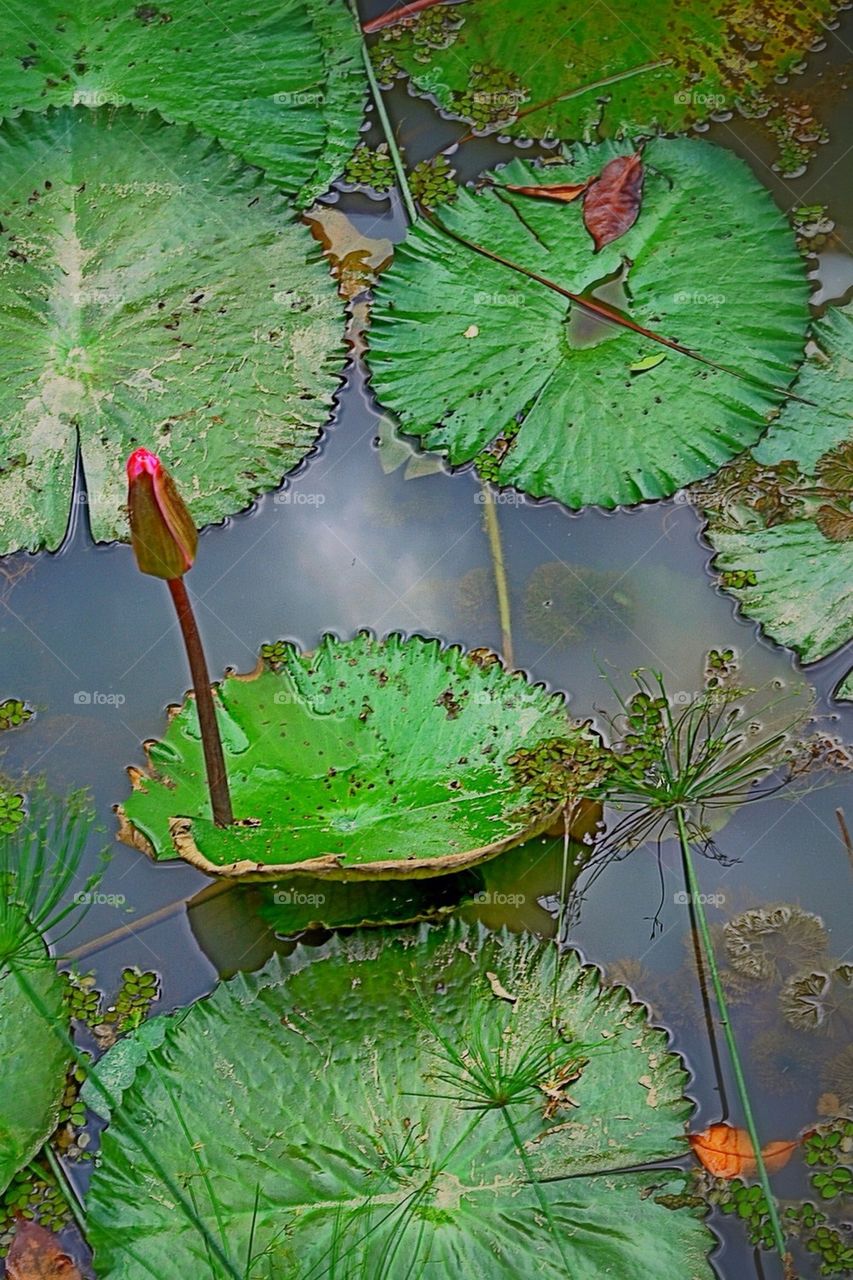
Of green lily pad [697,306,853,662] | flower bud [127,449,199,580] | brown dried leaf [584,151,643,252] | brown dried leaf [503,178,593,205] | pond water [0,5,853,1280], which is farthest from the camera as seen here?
brown dried leaf [503,178,593,205]

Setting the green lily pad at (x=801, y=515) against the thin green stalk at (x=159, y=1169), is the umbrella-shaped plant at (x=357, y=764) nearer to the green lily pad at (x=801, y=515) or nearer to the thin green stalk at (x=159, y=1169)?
the thin green stalk at (x=159, y=1169)

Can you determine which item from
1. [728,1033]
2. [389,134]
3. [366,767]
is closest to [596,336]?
[389,134]

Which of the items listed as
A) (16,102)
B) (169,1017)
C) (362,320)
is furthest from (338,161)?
(169,1017)

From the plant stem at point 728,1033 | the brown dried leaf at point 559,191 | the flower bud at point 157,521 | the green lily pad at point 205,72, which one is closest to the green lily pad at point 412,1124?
the plant stem at point 728,1033

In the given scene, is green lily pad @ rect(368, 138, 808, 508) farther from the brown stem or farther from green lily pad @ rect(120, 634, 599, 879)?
the brown stem

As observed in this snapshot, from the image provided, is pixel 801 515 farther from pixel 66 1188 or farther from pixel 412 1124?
pixel 66 1188

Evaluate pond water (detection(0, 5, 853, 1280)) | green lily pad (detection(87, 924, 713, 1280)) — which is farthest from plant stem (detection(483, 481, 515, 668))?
green lily pad (detection(87, 924, 713, 1280))

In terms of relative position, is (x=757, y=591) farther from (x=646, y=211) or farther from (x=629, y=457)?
(x=646, y=211)
